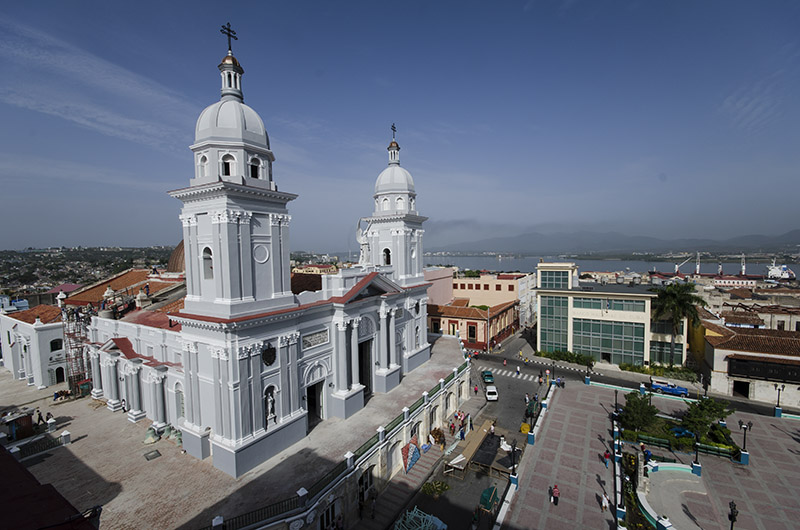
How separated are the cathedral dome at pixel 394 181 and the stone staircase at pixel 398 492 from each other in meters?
16.2

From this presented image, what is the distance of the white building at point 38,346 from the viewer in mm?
24594

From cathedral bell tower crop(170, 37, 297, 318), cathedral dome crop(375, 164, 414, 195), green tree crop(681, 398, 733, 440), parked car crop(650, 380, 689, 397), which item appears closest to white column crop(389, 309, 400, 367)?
cathedral bell tower crop(170, 37, 297, 318)

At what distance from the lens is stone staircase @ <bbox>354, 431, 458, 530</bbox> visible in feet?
48.7

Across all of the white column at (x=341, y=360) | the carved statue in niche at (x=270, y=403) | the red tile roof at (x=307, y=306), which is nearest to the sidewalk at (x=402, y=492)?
the white column at (x=341, y=360)

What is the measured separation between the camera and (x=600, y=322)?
110 feet

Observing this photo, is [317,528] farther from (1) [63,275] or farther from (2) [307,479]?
(1) [63,275]

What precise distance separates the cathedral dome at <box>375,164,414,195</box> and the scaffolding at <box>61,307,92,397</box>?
67.8 feet

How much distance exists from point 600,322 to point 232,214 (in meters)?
32.4

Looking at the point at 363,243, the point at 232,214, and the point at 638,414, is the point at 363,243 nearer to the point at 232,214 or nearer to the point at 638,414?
the point at 232,214

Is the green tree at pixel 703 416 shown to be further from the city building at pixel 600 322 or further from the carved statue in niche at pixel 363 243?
the carved statue in niche at pixel 363 243

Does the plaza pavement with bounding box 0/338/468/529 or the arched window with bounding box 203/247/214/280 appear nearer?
the plaza pavement with bounding box 0/338/468/529

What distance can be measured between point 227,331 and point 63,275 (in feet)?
401

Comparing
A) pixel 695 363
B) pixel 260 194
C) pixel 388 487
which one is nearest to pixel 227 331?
pixel 260 194

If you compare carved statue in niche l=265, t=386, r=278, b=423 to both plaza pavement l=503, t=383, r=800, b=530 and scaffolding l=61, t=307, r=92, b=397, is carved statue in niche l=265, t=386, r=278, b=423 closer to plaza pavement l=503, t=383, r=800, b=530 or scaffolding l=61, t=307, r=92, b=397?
plaza pavement l=503, t=383, r=800, b=530
